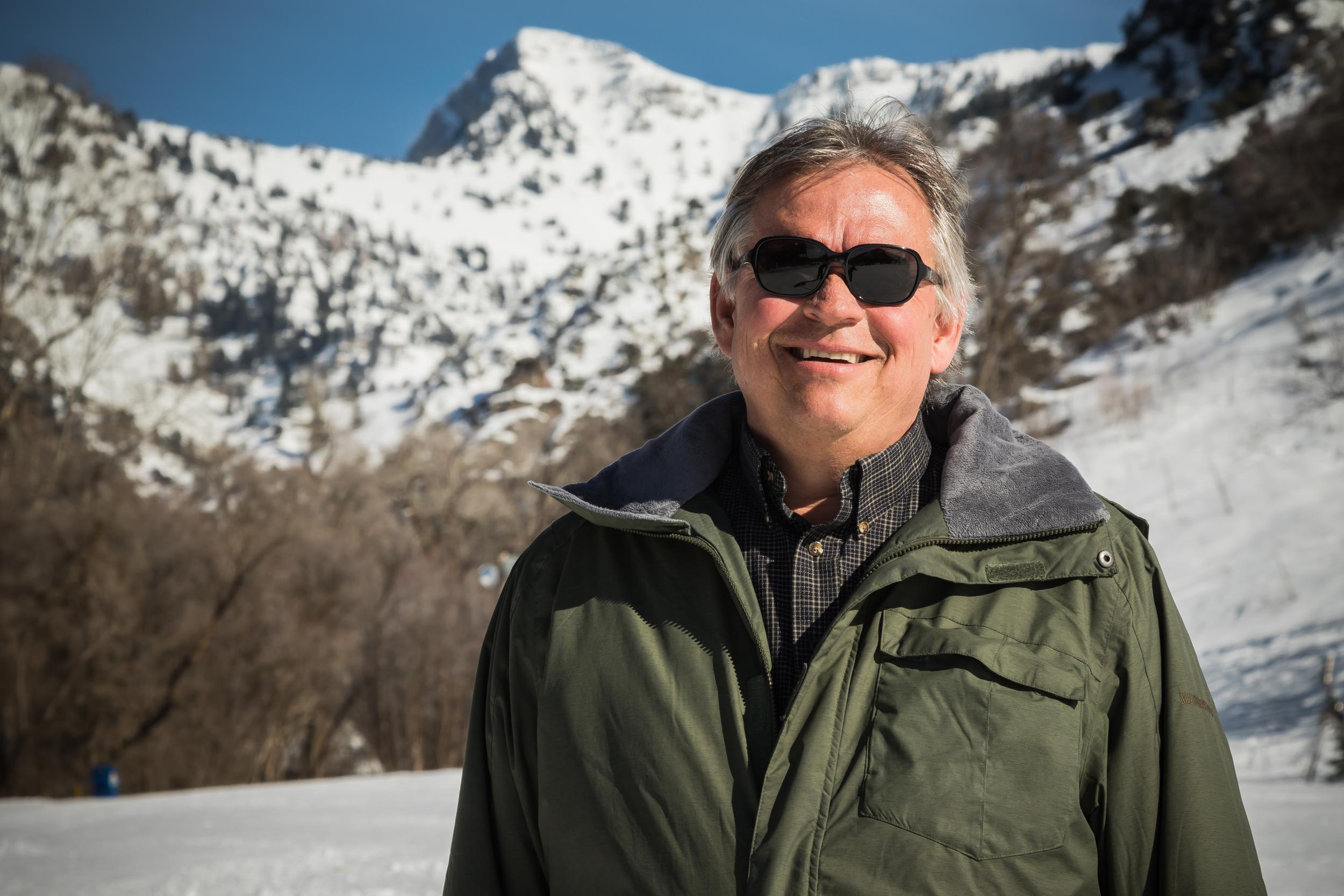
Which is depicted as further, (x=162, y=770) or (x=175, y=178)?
(x=175, y=178)

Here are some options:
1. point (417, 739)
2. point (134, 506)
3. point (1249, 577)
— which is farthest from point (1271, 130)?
point (134, 506)

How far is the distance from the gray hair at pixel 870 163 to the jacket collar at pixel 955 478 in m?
0.24

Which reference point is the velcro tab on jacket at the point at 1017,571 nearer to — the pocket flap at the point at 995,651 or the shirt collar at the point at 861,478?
the pocket flap at the point at 995,651

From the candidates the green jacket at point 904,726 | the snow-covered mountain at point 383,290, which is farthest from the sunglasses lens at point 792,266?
the snow-covered mountain at point 383,290

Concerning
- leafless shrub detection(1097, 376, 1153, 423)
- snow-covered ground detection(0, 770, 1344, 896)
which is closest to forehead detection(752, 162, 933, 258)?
snow-covered ground detection(0, 770, 1344, 896)

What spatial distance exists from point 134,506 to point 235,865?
16427mm

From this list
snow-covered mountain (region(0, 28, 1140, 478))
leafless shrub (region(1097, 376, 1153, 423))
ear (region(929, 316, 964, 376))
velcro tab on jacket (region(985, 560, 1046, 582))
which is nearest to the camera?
velcro tab on jacket (region(985, 560, 1046, 582))

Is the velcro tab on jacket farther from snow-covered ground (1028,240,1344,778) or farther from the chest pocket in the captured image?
snow-covered ground (1028,240,1344,778)

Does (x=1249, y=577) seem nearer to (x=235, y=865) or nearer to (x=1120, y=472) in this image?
(x=1120, y=472)

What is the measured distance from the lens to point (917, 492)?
75.3 inches

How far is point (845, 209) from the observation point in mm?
1805

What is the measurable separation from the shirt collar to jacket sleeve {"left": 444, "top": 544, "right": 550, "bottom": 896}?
0.44m

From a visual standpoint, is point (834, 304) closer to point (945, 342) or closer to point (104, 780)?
point (945, 342)

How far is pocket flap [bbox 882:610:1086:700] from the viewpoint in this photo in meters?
1.53
